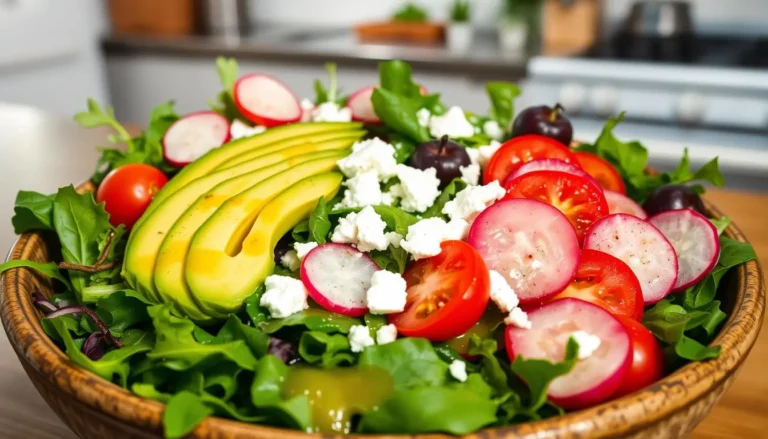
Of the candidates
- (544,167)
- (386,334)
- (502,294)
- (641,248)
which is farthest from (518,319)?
(544,167)

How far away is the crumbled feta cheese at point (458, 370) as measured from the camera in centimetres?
74

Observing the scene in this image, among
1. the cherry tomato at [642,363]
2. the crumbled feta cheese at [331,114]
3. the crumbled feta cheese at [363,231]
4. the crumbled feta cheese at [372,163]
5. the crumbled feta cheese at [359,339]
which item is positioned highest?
the crumbled feta cheese at [331,114]

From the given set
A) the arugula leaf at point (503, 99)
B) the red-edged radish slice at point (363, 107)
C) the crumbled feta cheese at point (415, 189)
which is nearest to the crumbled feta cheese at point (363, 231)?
the crumbled feta cheese at point (415, 189)

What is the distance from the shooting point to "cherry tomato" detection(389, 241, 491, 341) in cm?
77

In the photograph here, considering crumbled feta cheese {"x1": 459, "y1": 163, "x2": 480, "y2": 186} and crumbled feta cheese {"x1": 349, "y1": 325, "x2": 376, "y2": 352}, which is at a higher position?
crumbled feta cheese {"x1": 459, "y1": 163, "x2": 480, "y2": 186}

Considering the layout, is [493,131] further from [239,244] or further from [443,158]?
[239,244]

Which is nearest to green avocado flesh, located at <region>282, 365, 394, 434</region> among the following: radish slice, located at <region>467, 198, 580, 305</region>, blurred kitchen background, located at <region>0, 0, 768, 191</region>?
radish slice, located at <region>467, 198, 580, 305</region>

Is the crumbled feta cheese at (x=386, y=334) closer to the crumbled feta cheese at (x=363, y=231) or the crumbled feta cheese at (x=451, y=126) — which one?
the crumbled feta cheese at (x=363, y=231)

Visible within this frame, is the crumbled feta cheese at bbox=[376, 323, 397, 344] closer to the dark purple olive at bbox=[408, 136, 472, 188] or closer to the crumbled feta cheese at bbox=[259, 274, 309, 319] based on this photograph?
the crumbled feta cheese at bbox=[259, 274, 309, 319]

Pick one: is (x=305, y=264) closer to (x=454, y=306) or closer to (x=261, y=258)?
(x=261, y=258)

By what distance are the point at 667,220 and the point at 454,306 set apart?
41cm

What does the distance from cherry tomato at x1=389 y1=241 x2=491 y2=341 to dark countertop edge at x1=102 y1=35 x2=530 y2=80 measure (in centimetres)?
195

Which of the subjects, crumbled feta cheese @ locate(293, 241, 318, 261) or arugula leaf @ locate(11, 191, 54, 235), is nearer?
crumbled feta cheese @ locate(293, 241, 318, 261)

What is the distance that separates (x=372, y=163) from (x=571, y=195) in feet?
0.91
